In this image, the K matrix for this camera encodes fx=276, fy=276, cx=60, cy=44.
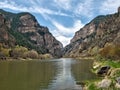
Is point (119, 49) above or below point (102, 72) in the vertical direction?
above

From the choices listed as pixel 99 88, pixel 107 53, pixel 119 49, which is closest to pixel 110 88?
pixel 99 88

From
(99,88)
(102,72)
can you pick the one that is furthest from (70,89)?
(102,72)

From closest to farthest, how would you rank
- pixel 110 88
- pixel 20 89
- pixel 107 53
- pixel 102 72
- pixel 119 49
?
1. pixel 110 88
2. pixel 20 89
3. pixel 102 72
4. pixel 119 49
5. pixel 107 53

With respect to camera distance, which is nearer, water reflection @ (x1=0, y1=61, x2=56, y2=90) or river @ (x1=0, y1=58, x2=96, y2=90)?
river @ (x1=0, y1=58, x2=96, y2=90)

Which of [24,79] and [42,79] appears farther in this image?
[42,79]

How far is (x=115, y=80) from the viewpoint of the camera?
4138 cm

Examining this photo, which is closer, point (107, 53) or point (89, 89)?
point (89, 89)

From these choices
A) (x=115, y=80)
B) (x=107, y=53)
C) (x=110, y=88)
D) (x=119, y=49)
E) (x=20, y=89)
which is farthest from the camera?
(x=107, y=53)

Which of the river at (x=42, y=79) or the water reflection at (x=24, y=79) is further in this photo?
the water reflection at (x=24, y=79)

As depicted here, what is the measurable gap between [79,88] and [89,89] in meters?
5.18

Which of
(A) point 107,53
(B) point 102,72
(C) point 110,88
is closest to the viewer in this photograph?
(C) point 110,88

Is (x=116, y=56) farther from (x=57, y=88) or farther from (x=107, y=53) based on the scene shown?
(x=57, y=88)

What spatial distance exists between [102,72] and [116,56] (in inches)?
1581

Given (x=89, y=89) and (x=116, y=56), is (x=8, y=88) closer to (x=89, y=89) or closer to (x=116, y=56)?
(x=89, y=89)
